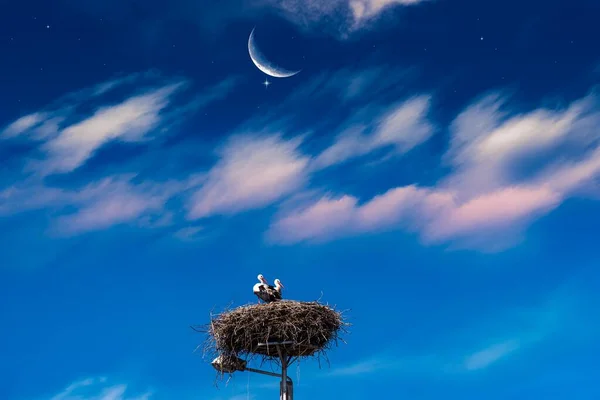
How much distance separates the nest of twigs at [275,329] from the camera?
18672mm

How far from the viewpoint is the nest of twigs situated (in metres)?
18.7

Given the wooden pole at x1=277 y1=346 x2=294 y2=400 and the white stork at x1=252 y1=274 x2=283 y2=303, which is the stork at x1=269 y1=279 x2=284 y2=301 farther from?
the wooden pole at x1=277 y1=346 x2=294 y2=400

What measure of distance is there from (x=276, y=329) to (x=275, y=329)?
0.02 meters

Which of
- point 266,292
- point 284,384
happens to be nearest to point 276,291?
point 266,292

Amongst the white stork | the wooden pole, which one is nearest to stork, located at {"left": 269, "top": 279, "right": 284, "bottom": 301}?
the white stork

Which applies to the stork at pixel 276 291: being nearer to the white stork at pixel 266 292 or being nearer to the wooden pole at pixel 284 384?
the white stork at pixel 266 292

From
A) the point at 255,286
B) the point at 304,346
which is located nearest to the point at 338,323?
the point at 304,346

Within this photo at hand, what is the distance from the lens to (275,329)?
1869 centimetres

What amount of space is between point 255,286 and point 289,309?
1.98 m

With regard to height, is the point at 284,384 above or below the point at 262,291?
below

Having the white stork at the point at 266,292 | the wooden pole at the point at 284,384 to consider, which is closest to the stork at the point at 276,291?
the white stork at the point at 266,292

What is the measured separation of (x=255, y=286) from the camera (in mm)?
20578

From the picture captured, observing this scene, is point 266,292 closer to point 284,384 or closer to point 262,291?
point 262,291

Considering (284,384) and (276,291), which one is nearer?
(284,384)
